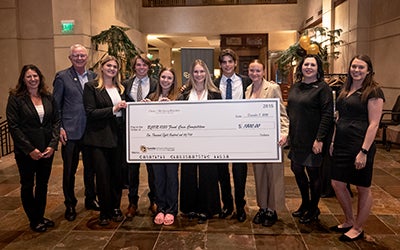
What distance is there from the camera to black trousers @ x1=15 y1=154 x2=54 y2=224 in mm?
3502

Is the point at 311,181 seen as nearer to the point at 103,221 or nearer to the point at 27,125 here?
the point at 103,221

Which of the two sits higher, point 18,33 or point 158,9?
point 158,9

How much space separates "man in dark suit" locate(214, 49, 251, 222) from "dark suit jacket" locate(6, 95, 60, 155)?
1.63 meters

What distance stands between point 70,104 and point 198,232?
5.86ft

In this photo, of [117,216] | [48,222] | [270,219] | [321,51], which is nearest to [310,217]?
[270,219]

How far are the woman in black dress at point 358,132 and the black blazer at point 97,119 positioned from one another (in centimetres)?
202

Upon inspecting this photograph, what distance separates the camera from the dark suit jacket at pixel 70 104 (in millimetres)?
3898

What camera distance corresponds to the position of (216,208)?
3.86 metres

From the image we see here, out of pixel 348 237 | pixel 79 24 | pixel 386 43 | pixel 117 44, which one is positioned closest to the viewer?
pixel 348 237

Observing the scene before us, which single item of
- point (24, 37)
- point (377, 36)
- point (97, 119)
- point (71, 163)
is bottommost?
point (71, 163)

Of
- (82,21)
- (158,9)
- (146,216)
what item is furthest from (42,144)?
(158,9)

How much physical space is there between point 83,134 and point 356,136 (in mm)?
2543

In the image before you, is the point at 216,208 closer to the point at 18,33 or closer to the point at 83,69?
the point at 83,69

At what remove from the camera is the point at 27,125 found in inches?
137
